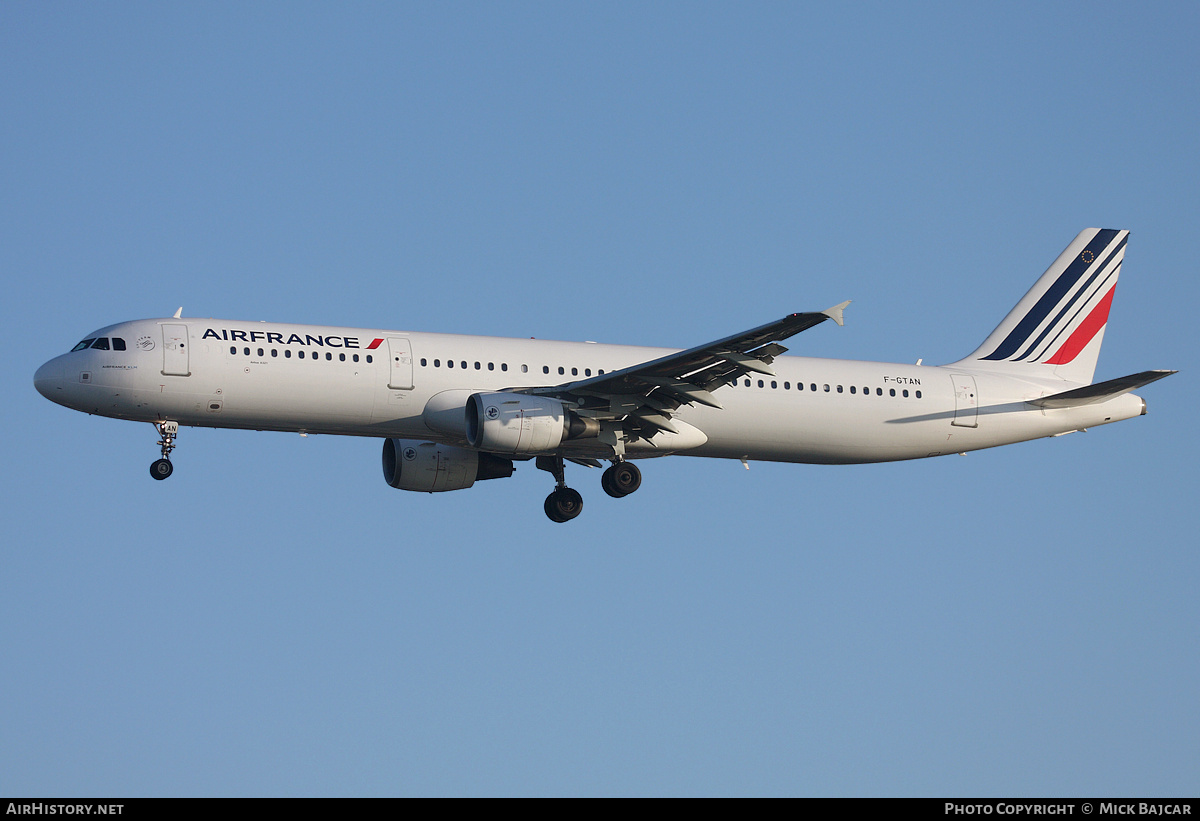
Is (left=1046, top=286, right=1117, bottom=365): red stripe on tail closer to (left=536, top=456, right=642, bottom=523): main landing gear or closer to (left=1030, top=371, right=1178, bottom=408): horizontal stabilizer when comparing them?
(left=1030, top=371, right=1178, bottom=408): horizontal stabilizer

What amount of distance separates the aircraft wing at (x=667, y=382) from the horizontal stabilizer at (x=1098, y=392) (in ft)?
36.1

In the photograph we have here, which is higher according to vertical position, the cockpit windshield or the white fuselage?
the cockpit windshield

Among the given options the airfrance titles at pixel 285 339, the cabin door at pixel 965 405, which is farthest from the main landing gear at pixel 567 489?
the cabin door at pixel 965 405

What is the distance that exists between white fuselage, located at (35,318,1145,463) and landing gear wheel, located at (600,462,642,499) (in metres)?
0.56

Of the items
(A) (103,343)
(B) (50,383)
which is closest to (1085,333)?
(A) (103,343)

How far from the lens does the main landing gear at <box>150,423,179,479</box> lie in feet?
131

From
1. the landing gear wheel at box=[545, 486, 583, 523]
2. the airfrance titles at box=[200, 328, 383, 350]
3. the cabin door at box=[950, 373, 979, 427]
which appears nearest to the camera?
the airfrance titles at box=[200, 328, 383, 350]

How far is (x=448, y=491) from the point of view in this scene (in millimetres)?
46219

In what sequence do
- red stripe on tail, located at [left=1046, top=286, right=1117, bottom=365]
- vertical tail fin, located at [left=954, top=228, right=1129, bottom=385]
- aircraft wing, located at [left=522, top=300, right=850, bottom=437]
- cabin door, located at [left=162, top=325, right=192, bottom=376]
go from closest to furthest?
1. aircraft wing, located at [left=522, top=300, right=850, bottom=437]
2. cabin door, located at [left=162, top=325, right=192, bottom=376]
3. vertical tail fin, located at [left=954, top=228, right=1129, bottom=385]
4. red stripe on tail, located at [left=1046, top=286, right=1117, bottom=365]

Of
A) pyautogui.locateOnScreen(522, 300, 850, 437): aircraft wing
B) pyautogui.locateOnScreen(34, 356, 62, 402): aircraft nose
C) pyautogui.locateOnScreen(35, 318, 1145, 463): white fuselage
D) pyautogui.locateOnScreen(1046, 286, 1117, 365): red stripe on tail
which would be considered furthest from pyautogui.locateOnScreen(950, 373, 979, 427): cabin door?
pyautogui.locateOnScreen(34, 356, 62, 402): aircraft nose

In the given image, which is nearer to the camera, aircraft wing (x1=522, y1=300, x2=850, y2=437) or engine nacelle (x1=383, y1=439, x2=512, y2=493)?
aircraft wing (x1=522, y1=300, x2=850, y2=437)

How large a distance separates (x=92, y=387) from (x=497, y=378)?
35.2 feet

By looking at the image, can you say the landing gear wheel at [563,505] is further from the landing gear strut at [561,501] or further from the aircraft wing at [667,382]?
the aircraft wing at [667,382]
